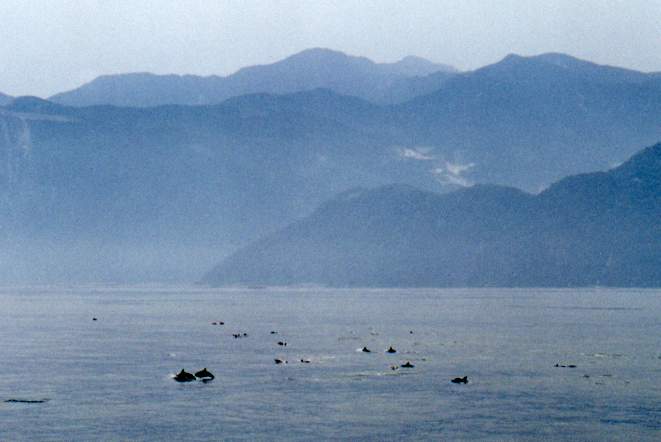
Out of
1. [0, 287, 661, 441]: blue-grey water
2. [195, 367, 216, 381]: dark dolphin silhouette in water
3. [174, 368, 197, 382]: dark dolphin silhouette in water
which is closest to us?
[0, 287, 661, 441]: blue-grey water

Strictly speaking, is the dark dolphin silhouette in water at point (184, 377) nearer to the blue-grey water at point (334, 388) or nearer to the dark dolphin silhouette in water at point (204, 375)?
the dark dolphin silhouette in water at point (204, 375)

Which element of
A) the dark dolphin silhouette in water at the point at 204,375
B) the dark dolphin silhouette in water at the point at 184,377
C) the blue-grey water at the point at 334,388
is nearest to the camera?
the blue-grey water at the point at 334,388

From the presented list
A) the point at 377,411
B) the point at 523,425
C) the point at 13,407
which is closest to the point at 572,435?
the point at 523,425

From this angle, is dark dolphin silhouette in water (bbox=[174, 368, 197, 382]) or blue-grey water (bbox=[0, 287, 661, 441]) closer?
blue-grey water (bbox=[0, 287, 661, 441])

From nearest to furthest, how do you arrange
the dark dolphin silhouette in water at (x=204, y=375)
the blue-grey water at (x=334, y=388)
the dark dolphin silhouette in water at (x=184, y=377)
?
the blue-grey water at (x=334, y=388)
the dark dolphin silhouette in water at (x=184, y=377)
the dark dolphin silhouette in water at (x=204, y=375)

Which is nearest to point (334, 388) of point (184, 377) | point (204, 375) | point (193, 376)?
point (204, 375)

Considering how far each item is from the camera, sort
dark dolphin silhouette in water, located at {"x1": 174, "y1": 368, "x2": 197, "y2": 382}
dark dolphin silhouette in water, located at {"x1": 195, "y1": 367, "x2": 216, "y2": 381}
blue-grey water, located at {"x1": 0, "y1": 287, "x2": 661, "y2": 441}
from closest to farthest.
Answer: blue-grey water, located at {"x1": 0, "y1": 287, "x2": 661, "y2": 441} → dark dolphin silhouette in water, located at {"x1": 174, "y1": 368, "x2": 197, "y2": 382} → dark dolphin silhouette in water, located at {"x1": 195, "y1": 367, "x2": 216, "y2": 381}

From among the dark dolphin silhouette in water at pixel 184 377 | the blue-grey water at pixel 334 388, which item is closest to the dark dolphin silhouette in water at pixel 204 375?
the dark dolphin silhouette in water at pixel 184 377

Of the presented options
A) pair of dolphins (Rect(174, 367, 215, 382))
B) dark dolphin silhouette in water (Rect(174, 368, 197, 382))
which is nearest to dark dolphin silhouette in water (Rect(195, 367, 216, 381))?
pair of dolphins (Rect(174, 367, 215, 382))

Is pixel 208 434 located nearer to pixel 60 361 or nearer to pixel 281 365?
pixel 281 365

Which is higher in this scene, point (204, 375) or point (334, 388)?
point (204, 375)

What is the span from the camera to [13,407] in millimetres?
84875

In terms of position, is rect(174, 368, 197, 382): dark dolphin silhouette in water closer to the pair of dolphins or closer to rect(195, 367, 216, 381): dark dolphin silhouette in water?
the pair of dolphins

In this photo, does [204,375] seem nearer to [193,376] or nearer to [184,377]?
[193,376]
